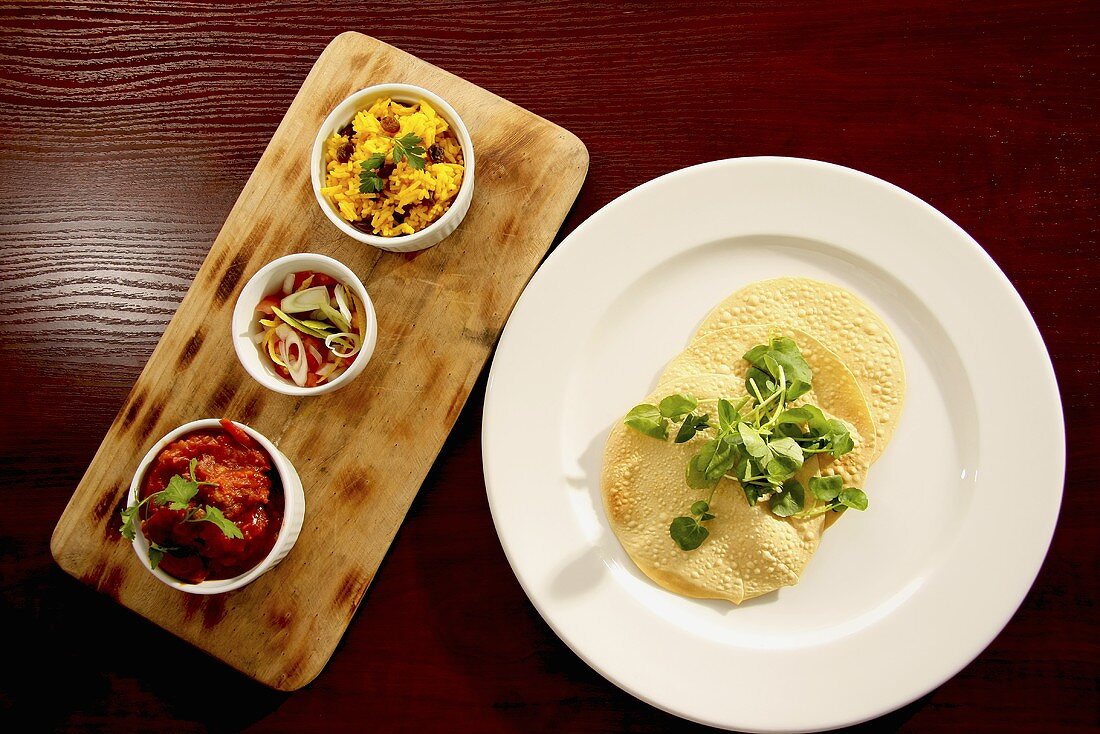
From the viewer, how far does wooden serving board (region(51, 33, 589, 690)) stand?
2051 millimetres

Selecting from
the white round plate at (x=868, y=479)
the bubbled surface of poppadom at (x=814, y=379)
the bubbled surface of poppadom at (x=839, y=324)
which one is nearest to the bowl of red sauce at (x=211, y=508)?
the white round plate at (x=868, y=479)


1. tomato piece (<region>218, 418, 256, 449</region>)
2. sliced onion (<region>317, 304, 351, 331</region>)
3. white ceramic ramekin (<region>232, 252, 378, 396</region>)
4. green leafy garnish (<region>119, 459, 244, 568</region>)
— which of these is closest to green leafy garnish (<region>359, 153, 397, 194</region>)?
white ceramic ramekin (<region>232, 252, 378, 396</region>)

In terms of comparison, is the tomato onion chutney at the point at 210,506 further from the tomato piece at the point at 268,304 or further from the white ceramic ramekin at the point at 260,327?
the tomato piece at the point at 268,304

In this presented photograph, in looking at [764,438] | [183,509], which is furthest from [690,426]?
[183,509]

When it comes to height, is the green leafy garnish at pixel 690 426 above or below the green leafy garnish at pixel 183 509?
above

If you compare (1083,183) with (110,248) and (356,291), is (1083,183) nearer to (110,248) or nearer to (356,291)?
(356,291)

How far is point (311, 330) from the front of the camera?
6.33ft

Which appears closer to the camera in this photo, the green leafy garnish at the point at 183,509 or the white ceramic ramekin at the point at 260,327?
the green leafy garnish at the point at 183,509

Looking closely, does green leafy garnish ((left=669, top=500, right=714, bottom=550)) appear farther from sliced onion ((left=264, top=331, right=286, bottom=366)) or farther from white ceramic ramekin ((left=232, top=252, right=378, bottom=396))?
sliced onion ((left=264, top=331, right=286, bottom=366))

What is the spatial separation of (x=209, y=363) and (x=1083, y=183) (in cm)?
256

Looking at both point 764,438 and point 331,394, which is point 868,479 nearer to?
point 764,438

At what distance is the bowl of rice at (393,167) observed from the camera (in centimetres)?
185

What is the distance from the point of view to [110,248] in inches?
89.5

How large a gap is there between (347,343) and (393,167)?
47cm
